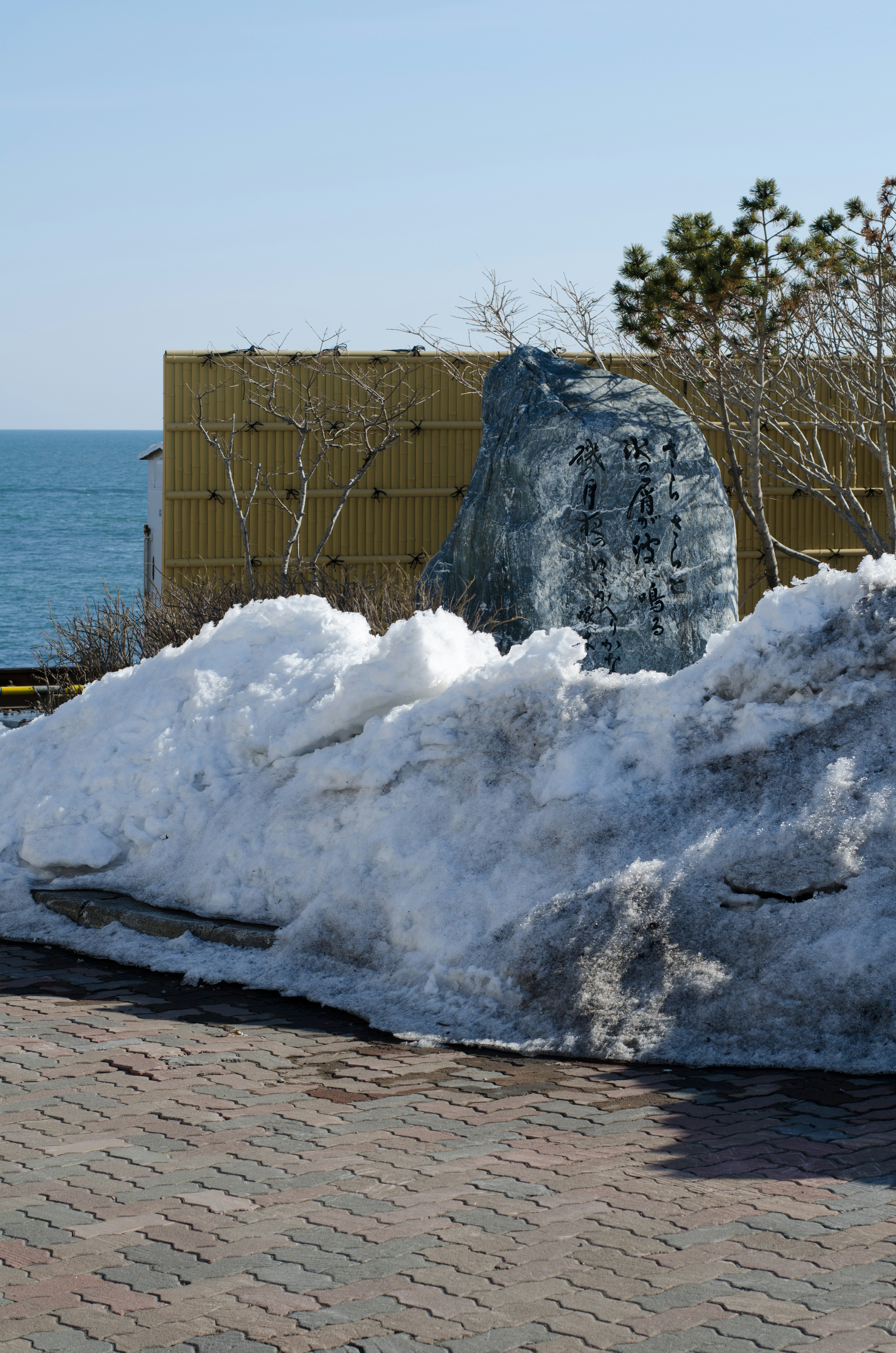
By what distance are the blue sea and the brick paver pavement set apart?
824 cm

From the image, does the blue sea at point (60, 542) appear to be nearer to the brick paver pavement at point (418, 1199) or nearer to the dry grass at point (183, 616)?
the dry grass at point (183, 616)

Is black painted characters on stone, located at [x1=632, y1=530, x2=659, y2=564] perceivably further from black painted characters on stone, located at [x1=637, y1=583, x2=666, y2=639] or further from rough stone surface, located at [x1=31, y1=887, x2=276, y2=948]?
rough stone surface, located at [x1=31, y1=887, x2=276, y2=948]

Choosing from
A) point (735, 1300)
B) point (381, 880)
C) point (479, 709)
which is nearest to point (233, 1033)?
point (381, 880)

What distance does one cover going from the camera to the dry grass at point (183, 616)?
9.99 m

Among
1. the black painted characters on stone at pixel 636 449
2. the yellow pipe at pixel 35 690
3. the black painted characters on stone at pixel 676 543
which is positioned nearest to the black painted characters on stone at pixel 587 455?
the black painted characters on stone at pixel 636 449

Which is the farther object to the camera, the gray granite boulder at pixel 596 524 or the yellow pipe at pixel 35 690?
the yellow pipe at pixel 35 690

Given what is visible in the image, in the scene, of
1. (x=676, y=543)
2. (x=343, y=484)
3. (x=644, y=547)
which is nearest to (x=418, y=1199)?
(x=644, y=547)

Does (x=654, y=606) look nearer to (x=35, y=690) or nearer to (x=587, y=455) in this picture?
(x=587, y=455)

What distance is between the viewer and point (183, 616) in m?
10.7

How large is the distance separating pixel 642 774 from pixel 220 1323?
315 centimetres

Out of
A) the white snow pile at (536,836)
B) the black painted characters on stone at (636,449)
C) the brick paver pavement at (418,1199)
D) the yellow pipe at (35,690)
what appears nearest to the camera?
the brick paver pavement at (418,1199)

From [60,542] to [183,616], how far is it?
60.4 m

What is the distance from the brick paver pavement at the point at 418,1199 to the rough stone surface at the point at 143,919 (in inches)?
30.3

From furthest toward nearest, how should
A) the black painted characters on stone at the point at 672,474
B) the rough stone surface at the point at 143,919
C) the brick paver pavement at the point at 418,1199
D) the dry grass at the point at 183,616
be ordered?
the black painted characters on stone at the point at 672,474, the dry grass at the point at 183,616, the rough stone surface at the point at 143,919, the brick paver pavement at the point at 418,1199
